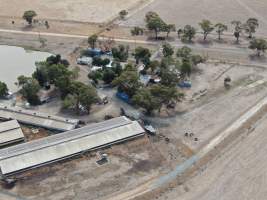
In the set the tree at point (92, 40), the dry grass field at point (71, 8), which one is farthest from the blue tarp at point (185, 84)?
the dry grass field at point (71, 8)

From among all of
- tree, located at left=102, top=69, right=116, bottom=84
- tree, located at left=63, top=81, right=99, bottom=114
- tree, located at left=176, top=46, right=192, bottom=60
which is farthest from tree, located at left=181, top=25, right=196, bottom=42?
tree, located at left=63, top=81, right=99, bottom=114

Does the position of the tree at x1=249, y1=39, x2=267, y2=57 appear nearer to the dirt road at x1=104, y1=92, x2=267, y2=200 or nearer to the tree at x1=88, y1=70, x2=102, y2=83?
the dirt road at x1=104, y1=92, x2=267, y2=200

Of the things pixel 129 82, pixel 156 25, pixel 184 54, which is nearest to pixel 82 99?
pixel 129 82

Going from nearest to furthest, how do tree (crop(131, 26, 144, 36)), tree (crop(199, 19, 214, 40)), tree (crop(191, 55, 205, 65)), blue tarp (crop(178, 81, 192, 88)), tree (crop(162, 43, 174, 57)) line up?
blue tarp (crop(178, 81, 192, 88)) < tree (crop(191, 55, 205, 65)) < tree (crop(162, 43, 174, 57)) < tree (crop(199, 19, 214, 40)) < tree (crop(131, 26, 144, 36))

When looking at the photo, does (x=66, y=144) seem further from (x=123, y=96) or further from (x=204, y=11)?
(x=204, y=11)

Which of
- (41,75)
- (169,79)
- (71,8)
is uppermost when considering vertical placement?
(71,8)

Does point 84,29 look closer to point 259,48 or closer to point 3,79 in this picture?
point 3,79
